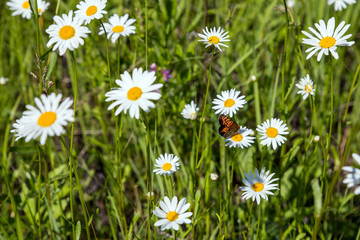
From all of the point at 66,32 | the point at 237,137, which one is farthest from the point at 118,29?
the point at 237,137

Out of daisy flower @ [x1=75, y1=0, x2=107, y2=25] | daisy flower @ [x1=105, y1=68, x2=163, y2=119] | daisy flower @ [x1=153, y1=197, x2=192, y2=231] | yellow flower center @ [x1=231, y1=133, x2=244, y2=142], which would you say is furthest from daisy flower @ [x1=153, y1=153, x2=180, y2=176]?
daisy flower @ [x1=75, y1=0, x2=107, y2=25]

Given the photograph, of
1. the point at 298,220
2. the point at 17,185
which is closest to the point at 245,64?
the point at 298,220

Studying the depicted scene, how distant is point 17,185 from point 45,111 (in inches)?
59.8

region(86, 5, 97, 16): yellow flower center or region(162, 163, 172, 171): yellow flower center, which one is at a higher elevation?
region(86, 5, 97, 16): yellow flower center

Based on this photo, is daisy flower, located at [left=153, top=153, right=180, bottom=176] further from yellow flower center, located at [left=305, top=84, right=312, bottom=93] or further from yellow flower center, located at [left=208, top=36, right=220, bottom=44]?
yellow flower center, located at [left=305, top=84, right=312, bottom=93]

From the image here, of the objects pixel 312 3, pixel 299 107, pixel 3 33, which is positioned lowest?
pixel 299 107

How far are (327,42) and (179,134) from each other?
41.8 inches

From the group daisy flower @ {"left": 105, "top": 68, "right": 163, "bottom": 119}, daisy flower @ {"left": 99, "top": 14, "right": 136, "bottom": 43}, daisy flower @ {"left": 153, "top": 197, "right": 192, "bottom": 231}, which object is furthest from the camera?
Answer: daisy flower @ {"left": 99, "top": 14, "right": 136, "bottom": 43}

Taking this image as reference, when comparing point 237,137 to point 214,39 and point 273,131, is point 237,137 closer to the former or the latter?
point 273,131

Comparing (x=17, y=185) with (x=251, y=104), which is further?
(x=251, y=104)

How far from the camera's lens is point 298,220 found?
5.13 feet

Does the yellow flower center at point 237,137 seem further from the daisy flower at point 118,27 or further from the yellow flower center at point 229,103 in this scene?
the daisy flower at point 118,27

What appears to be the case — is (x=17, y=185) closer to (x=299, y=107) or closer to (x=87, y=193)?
(x=87, y=193)

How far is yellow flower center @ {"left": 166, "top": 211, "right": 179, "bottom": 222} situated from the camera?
123 centimetres
